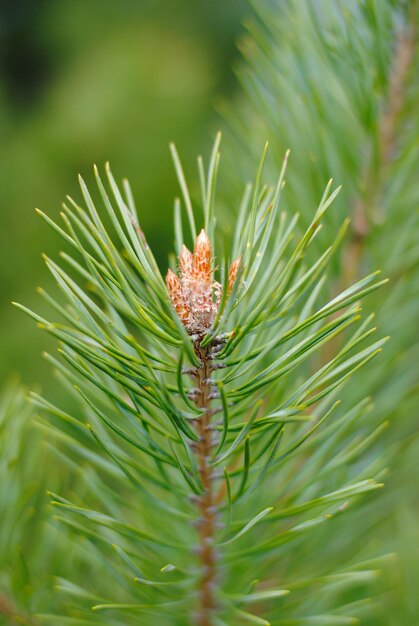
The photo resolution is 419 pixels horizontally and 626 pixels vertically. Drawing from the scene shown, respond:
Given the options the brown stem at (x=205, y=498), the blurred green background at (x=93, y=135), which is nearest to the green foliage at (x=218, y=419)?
the brown stem at (x=205, y=498)

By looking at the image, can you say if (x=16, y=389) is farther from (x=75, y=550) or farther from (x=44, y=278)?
(x=44, y=278)

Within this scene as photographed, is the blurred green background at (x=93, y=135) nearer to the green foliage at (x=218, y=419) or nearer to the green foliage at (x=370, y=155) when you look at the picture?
the green foliage at (x=370, y=155)

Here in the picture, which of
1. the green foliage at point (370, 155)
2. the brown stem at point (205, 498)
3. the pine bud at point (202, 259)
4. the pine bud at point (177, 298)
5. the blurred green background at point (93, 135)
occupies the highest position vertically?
the blurred green background at point (93, 135)

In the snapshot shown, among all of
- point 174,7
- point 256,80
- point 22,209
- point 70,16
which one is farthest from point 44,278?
point 174,7

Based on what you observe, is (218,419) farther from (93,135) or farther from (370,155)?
(93,135)

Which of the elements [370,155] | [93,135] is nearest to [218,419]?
[370,155]
